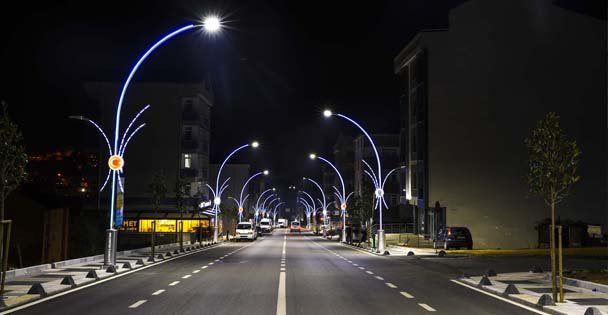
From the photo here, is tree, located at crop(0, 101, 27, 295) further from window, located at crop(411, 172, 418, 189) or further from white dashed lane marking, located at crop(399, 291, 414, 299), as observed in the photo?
window, located at crop(411, 172, 418, 189)

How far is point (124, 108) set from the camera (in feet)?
275

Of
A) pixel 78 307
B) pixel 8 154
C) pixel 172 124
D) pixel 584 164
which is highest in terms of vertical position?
pixel 172 124

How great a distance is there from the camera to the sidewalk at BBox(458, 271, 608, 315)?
1491cm

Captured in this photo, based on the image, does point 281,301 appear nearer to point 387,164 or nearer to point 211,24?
point 211,24

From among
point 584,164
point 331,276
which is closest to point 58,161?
point 584,164

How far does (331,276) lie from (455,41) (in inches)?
1537

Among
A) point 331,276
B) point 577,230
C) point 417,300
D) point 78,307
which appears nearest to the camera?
point 78,307

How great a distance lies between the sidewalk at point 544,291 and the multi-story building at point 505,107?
3263 centimetres

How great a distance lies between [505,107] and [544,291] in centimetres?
4007

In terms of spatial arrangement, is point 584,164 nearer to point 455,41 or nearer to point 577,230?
point 577,230

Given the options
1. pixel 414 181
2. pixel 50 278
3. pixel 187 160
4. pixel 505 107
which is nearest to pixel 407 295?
pixel 50 278

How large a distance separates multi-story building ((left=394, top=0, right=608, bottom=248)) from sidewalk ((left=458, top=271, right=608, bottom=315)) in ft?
107

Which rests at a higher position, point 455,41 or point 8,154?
point 455,41

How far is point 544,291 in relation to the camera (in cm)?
1912
